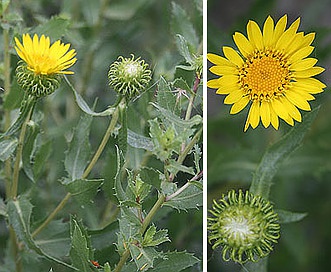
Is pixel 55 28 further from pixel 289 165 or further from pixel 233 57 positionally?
pixel 289 165

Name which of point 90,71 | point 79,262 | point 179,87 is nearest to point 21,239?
point 79,262

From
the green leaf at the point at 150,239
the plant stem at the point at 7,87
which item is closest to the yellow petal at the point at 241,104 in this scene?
the green leaf at the point at 150,239

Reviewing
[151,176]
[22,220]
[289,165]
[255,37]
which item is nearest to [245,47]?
[255,37]

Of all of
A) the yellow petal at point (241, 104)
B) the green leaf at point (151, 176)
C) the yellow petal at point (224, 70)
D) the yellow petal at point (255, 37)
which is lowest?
the green leaf at point (151, 176)

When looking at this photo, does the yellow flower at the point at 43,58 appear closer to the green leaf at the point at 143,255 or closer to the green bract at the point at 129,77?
the green bract at the point at 129,77

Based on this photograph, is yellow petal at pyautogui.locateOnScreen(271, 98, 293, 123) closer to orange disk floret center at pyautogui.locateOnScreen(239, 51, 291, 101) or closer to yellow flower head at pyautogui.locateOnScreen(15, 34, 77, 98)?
orange disk floret center at pyautogui.locateOnScreen(239, 51, 291, 101)

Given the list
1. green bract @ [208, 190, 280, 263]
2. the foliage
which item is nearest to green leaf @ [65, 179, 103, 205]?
the foliage

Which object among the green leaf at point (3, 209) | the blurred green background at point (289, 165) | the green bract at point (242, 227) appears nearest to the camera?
the green bract at point (242, 227)
